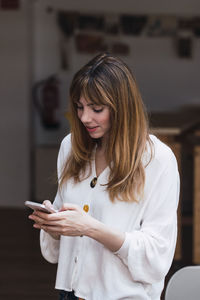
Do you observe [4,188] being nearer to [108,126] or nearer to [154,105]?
[154,105]

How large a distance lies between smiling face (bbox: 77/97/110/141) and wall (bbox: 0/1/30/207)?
662 cm

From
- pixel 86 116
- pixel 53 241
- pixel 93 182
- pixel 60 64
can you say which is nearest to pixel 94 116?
pixel 86 116

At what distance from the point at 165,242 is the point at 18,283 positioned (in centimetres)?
350

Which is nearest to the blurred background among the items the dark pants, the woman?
the dark pants

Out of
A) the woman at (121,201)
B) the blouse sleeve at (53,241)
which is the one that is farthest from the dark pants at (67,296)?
the blouse sleeve at (53,241)

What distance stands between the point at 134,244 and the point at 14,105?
6.84 metres

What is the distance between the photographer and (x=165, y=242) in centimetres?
180

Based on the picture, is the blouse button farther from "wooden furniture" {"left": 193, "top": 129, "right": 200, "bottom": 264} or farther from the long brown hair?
"wooden furniture" {"left": 193, "top": 129, "right": 200, "bottom": 264}

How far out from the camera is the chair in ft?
6.13

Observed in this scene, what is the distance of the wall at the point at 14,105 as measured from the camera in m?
8.28

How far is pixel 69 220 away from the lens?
171 cm

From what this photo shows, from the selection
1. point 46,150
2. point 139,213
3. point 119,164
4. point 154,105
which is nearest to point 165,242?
point 139,213

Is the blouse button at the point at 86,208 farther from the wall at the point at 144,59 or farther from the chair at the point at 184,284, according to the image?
the wall at the point at 144,59

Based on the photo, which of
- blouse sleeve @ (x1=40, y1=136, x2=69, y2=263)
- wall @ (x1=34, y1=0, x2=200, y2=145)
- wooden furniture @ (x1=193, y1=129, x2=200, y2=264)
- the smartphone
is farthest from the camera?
wall @ (x1=34, y1=0, x2=200, y2=145)
